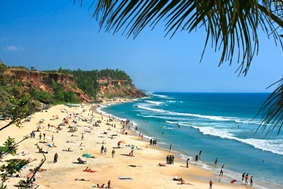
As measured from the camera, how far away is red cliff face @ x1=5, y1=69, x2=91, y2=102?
6564 centimetres

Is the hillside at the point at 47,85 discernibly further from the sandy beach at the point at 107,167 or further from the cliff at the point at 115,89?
the sandy beach at the point at 107,167

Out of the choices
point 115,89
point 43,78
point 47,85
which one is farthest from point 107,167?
point 115,89

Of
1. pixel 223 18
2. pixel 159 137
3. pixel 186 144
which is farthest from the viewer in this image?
pixel 159 137

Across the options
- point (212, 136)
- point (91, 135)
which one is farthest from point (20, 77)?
point (212, 136)

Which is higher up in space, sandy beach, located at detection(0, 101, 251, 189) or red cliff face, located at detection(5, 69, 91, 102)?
red cliff face, located at detection(5, 69, 91, 102)

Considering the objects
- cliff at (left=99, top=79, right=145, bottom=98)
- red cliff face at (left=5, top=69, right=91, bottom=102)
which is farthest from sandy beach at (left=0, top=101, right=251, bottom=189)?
cliff at (left=99, top=79, right=145, bottom=98)

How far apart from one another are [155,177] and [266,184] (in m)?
7.53

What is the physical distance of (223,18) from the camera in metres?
1.11

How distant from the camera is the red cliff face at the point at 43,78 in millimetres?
65637

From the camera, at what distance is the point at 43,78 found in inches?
3024

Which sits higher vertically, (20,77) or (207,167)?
(20,77)

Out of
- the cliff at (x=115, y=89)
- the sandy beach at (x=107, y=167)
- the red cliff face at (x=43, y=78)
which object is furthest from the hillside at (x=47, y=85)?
the sandy beach at (x=107, y=167)

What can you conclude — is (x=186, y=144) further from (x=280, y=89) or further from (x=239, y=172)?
(x=280, y=89)

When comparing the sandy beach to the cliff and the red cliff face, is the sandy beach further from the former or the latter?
the cliff
